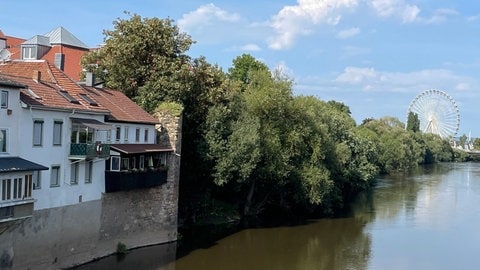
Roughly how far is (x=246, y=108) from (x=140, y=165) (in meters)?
13.0

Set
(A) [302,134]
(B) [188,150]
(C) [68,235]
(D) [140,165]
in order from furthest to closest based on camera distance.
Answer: (A) [302,134], (B) [188,150], (D) [140,165], (C) [68,235]

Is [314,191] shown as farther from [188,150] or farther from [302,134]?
[188,150]

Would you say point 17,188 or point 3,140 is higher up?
point 3,140

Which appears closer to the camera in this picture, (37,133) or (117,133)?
(37,133)

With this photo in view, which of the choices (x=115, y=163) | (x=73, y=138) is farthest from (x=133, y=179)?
(x=73, y=138)

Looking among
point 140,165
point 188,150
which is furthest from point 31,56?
point 140,165

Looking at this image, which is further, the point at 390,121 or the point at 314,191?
the point at 390,121

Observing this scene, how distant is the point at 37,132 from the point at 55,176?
91.7 inches

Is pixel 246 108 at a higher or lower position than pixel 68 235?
higher

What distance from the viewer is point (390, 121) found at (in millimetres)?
130250

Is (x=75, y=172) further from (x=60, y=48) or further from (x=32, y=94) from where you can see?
(x=60, y=48)

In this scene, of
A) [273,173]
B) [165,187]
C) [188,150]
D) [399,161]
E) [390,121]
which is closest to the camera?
[165,187]

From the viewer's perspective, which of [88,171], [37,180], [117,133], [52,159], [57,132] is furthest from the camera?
[117,133]

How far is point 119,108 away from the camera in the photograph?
32.7 meters
